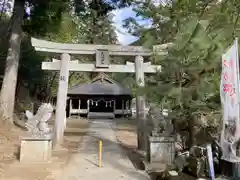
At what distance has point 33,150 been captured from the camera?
8625mm

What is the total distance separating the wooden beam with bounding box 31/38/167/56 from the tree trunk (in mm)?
2211

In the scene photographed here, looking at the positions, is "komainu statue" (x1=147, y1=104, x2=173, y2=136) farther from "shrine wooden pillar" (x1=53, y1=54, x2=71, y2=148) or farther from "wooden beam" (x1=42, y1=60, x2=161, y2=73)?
"shrine wooden pillar" (x1=53, y1=54, x2=71, y2=148)

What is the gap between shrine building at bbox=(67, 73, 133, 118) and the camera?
99.6 feet

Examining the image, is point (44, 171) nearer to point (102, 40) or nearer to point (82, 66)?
point (82, 66)

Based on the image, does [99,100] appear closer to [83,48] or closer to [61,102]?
[83,48]

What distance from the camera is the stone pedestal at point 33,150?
8.58 m

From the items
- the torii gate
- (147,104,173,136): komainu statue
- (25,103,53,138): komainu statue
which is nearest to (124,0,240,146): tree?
(147,104,173,136): komainu statue

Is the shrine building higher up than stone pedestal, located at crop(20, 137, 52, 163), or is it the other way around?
the shrine building

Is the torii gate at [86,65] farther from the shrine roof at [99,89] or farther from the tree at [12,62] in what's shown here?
the shrine roof at [99,89]

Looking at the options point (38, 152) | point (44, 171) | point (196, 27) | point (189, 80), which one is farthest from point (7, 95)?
point (196, 27)

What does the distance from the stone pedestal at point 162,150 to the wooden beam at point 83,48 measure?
4529 mm

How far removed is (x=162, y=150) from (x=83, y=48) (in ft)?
19.4

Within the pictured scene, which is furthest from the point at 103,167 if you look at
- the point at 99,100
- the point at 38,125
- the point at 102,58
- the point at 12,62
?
the point at 99,100

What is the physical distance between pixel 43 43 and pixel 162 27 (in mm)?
6242
